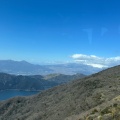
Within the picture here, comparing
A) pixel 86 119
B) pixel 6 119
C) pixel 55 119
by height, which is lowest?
pixel 6 119

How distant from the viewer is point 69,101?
7244 cm

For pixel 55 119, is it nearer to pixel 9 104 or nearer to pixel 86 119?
pixel 86 119

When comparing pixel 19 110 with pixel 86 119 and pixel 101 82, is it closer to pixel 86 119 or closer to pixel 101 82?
pixel 101 82

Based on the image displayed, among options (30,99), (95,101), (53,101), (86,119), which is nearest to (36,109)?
(53,101)

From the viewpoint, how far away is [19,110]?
94062 mm

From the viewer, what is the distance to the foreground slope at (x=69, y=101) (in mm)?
57812

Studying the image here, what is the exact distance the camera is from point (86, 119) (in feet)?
109

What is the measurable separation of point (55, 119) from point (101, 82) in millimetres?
24996

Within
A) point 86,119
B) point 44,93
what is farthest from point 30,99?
point 86,119

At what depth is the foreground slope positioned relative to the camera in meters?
57.8

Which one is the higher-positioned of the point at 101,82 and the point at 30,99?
the point at 101,82

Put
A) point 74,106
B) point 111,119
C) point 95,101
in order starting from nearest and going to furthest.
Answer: point 111,119, point 95,101, point 74,106

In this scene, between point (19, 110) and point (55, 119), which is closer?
point (55, 119)

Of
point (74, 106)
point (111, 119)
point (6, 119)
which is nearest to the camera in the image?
point (111, 119)
